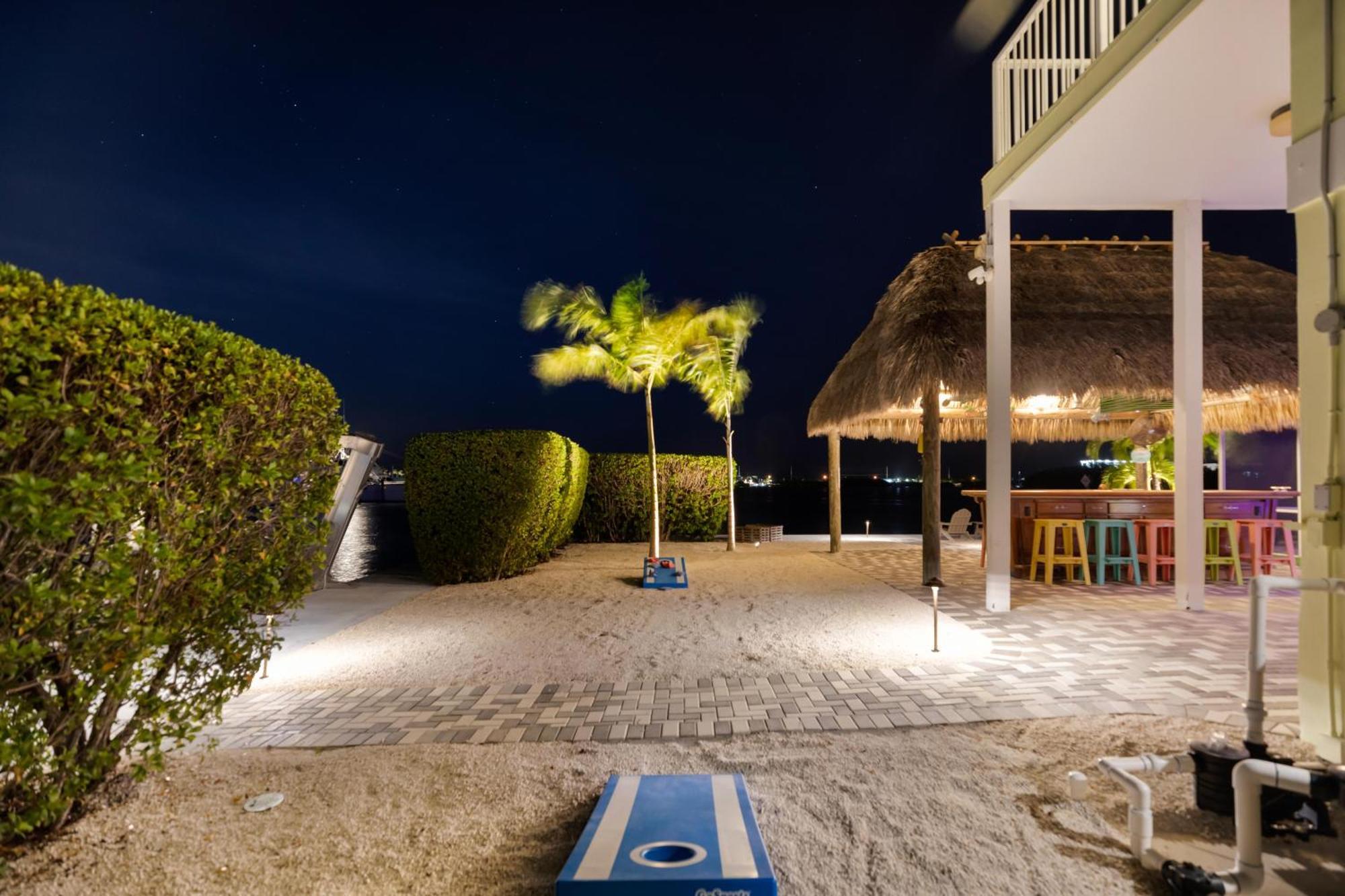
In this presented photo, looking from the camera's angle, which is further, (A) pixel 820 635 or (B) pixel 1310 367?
(A) pixel 820 635

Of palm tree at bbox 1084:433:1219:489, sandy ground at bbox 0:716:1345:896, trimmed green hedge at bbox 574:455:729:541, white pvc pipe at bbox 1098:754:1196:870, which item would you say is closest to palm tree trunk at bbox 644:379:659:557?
trimmed green hedge at bbox 574:455:729:541

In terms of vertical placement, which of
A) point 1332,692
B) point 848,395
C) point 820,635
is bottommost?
point 820,635

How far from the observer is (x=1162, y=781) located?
9.77 feet

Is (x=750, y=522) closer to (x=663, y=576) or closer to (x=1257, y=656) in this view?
(x=663, y=576)

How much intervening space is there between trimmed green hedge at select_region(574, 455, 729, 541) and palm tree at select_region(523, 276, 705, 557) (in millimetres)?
4496

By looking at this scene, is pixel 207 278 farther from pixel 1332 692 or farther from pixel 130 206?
pixel 1332 692

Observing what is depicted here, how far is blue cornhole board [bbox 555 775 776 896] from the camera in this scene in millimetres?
1930

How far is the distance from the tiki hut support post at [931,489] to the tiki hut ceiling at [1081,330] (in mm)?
262

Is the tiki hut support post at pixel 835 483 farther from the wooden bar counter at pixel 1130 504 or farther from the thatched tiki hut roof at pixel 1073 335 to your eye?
the wooden bar counter at pixel 1130 504

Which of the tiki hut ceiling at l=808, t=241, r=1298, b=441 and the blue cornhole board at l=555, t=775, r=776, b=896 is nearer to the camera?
the blue cornhole board at l=555, t=775, r=776, b=896

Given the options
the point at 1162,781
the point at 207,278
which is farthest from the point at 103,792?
the point at 207,278

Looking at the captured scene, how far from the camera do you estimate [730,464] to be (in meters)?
14.4

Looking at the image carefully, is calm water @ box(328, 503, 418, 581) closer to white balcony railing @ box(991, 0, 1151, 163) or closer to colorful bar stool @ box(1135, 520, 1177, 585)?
white balcony railing @ box(991, 0, 1151, 163)

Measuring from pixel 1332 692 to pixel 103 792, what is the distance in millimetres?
5808
